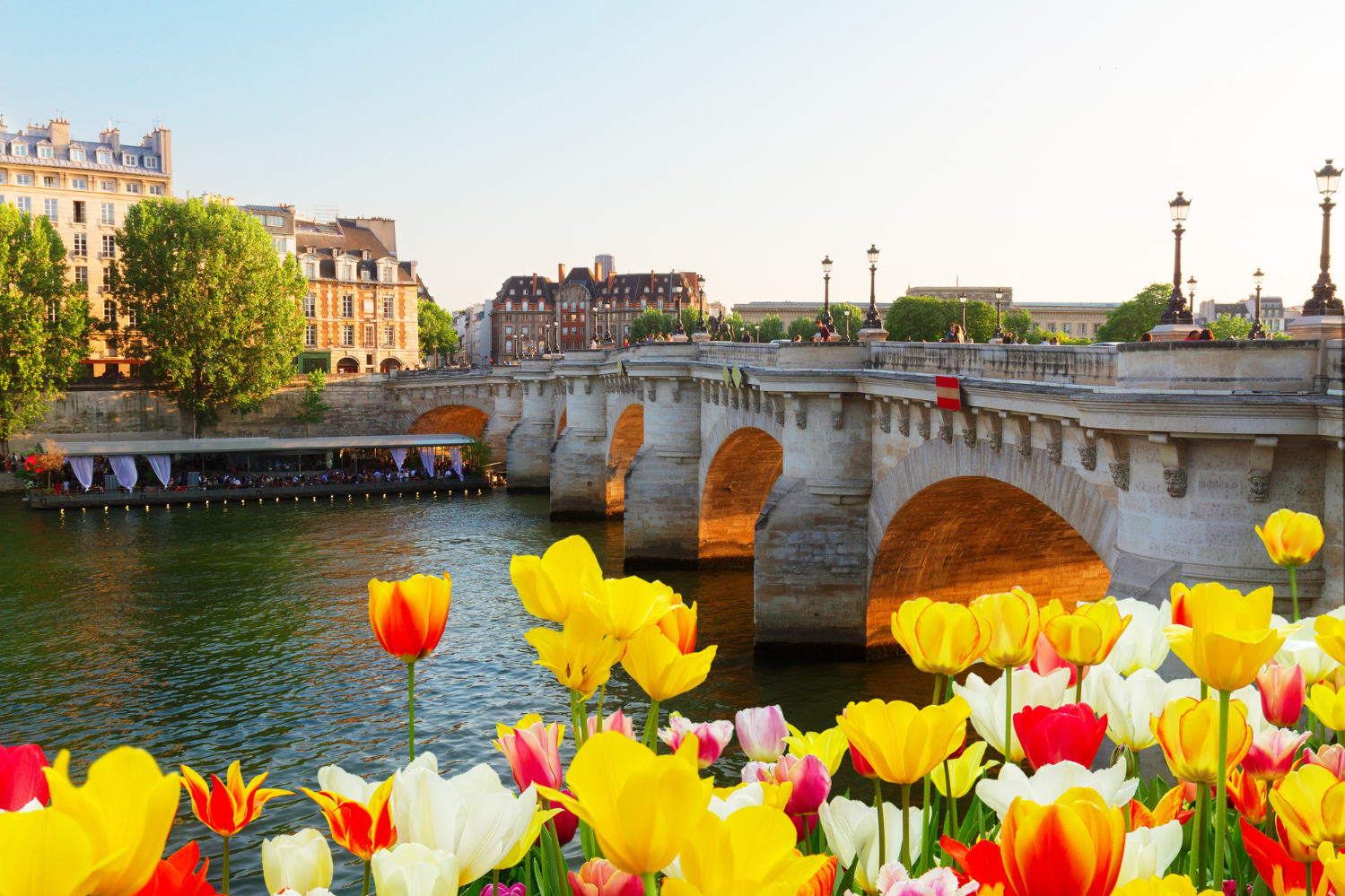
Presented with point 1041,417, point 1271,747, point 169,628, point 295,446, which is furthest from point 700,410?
point 1271,747

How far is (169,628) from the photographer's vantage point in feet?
88.2

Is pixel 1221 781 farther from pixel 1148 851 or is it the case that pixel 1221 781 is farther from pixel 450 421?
pixel 450 421

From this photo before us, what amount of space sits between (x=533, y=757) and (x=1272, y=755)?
198cm

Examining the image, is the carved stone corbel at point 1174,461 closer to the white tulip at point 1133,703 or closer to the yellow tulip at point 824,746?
the white tulip at point 1133,703

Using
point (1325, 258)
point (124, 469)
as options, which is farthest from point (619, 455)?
point (1325, 258)

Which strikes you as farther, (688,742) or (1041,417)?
(1041,417)

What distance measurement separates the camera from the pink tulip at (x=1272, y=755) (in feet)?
10.1

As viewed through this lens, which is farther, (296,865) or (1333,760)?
(1333,760)

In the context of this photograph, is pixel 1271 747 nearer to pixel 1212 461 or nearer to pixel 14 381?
pixel 1212 461

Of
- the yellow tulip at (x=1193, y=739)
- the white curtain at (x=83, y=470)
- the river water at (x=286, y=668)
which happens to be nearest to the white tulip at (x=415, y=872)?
the yellow tulip at (x=1193, y=739)

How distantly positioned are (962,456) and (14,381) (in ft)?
179

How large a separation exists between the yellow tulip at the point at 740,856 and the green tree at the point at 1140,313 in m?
72.4

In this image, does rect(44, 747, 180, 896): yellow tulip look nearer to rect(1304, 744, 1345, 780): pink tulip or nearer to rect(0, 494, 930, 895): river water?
rect(1304, 744, 1345, 780): pink tulip

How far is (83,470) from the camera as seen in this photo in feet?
168
